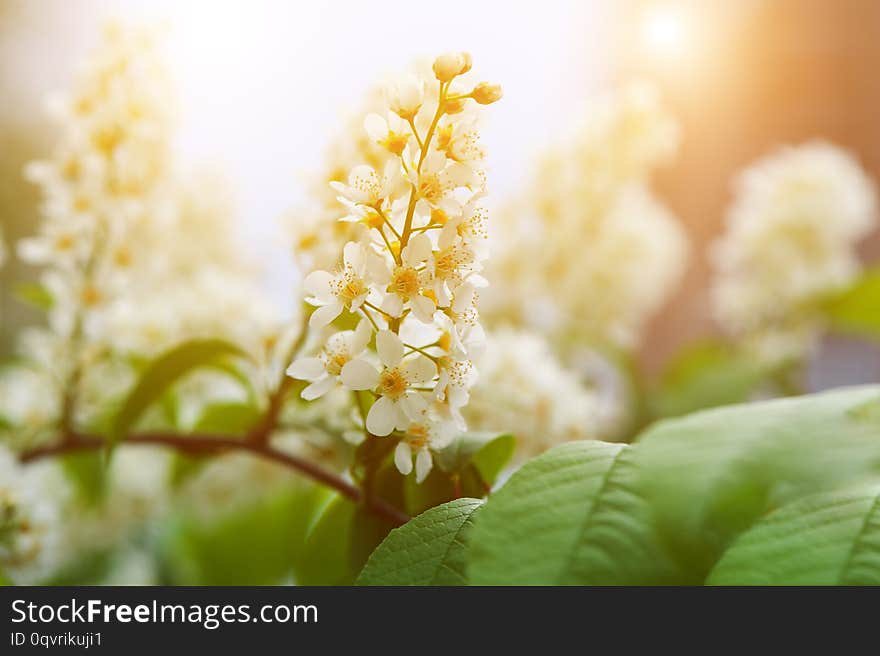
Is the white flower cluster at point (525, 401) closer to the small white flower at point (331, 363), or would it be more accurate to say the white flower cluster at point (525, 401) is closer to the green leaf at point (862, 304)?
the small white flower at point (331, 363)

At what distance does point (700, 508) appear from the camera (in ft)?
0.45

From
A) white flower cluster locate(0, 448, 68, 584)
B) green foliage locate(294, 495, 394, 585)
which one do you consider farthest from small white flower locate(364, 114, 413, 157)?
white flower cluster locate(0, 448, 68, 584)

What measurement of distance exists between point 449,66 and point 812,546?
13cm

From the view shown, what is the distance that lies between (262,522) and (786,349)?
0.47 meters

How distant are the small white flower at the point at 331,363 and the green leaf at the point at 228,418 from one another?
14 cm

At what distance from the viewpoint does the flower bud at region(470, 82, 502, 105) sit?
222mm

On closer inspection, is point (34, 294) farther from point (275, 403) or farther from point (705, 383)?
point (705, 383)

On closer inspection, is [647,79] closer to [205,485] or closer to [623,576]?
[205,485]

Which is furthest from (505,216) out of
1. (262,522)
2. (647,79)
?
(647,79)

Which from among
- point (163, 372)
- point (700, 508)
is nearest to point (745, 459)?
point (700, 508)

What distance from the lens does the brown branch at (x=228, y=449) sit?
259 millimetres

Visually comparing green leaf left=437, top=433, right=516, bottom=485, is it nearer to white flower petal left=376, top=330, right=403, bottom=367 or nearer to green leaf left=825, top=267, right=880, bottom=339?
white flower petal left=376, top=330, right=403, bottom=367

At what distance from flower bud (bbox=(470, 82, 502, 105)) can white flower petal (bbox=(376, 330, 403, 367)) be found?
0.20 ft

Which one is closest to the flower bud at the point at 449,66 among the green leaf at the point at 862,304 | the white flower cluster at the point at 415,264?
the white flower cluster at the point at 415,264
